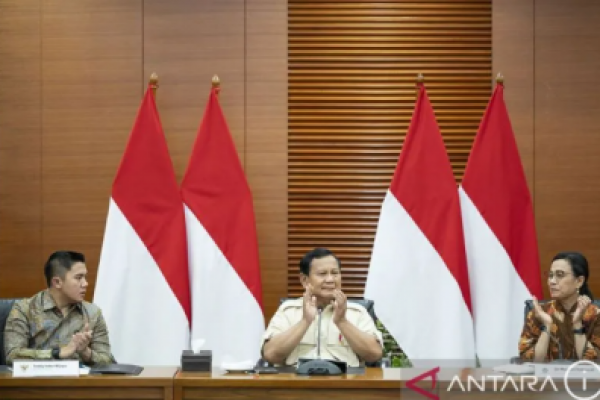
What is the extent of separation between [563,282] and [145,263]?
2275 mm

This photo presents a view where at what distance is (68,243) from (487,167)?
2704 mm

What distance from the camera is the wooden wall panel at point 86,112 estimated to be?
19.0ft

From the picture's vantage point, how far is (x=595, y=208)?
5.73 meters

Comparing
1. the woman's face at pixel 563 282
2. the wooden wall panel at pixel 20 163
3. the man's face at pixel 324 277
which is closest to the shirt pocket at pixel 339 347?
the man's face at pixel 324 277

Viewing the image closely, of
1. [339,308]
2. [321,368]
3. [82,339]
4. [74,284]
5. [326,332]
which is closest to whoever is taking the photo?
[321,368]

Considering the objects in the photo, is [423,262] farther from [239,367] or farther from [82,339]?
[82,339]

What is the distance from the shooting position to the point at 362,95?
5.80 m

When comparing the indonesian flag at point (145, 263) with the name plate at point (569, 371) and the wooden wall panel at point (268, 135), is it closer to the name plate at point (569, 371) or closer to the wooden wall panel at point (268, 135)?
the wooden wall panel at point (268, 135)

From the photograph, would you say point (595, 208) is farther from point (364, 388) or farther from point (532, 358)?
point (364, 388)

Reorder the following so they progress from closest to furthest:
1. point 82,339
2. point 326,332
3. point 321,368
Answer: point 321,368 < point 82,339 < point 326,332

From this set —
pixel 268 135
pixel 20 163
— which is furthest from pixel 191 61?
pixel 20 163

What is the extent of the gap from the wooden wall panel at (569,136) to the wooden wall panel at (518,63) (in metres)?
0.05

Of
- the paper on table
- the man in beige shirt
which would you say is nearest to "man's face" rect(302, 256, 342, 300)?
the man in beige shirt

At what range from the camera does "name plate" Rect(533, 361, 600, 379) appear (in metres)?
3.32
